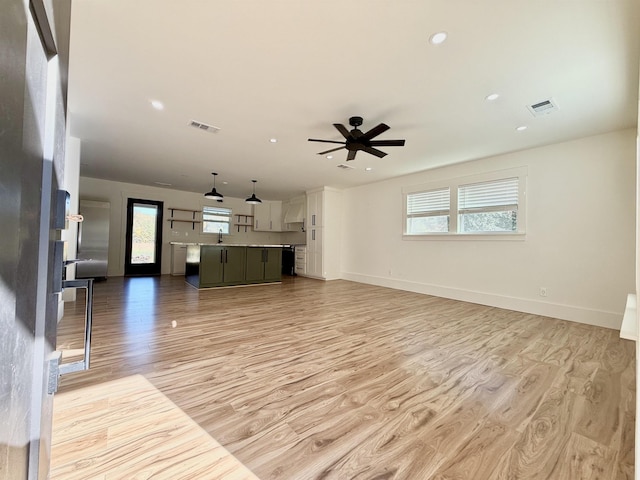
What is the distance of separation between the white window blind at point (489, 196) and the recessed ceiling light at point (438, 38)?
133 inches

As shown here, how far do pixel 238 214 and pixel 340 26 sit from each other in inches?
316

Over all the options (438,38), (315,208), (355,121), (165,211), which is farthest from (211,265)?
(438,38)

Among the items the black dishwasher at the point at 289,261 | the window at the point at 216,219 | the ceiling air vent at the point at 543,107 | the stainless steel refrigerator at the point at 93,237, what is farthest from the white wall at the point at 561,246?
the stainless steel refrigerator at the point at 93,237

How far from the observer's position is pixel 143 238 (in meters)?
7.65

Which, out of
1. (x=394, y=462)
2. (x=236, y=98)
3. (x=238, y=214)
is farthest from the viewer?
(x=238, y=214)

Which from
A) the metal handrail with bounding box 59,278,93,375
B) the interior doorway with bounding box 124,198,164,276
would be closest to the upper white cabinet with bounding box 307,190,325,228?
the interior doorway with bounding box 124,198,164,276

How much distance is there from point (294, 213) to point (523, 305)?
6.56 meters

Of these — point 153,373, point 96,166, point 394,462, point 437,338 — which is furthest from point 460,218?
point 96,166

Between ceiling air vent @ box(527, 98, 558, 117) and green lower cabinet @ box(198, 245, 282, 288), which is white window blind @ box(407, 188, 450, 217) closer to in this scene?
ceiling air vent @ box(527, 98, 558, 117)

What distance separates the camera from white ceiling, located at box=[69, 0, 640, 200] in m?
1.88

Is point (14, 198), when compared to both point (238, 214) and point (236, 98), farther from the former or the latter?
point (238, 214)

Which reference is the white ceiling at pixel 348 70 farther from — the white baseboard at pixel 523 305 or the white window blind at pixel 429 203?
the white baseboard at pixel 523 305

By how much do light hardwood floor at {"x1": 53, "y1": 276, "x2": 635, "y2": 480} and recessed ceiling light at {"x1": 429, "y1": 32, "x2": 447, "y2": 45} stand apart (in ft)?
8.76

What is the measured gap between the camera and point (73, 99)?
3.04 metres
